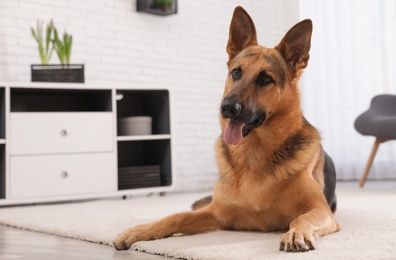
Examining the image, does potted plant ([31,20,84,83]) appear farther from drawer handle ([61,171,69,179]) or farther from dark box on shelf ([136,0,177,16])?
dark box on shelf ([136,0,177,16])

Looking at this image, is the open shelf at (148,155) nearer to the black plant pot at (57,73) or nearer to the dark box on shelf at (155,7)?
the black plant pot at (57,73)

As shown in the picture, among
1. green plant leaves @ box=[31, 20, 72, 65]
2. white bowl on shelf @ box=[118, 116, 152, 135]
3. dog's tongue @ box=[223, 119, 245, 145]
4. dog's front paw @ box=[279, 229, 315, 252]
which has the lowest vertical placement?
dog's front paw @ box=[279, 229, 315, 252]

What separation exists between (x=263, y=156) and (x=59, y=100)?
2424 millimetres

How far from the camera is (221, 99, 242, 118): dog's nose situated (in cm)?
153

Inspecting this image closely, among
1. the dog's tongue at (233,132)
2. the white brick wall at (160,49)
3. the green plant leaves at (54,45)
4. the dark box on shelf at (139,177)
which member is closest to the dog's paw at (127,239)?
the dog's tongue at (233,132)

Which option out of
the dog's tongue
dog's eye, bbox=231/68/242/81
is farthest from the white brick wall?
the dog's tongue

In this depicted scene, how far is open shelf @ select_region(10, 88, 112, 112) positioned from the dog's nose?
2.15 metres

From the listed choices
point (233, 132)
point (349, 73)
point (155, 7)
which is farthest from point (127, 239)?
point (349, 73)

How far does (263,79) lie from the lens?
66.3 inches

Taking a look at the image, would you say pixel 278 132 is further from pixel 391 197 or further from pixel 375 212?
pixel 391 197

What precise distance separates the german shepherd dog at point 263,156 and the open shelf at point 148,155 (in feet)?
6.61

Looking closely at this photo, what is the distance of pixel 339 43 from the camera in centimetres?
517

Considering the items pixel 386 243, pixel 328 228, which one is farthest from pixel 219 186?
pixel 386 243

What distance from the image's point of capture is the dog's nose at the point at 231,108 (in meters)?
1.53
